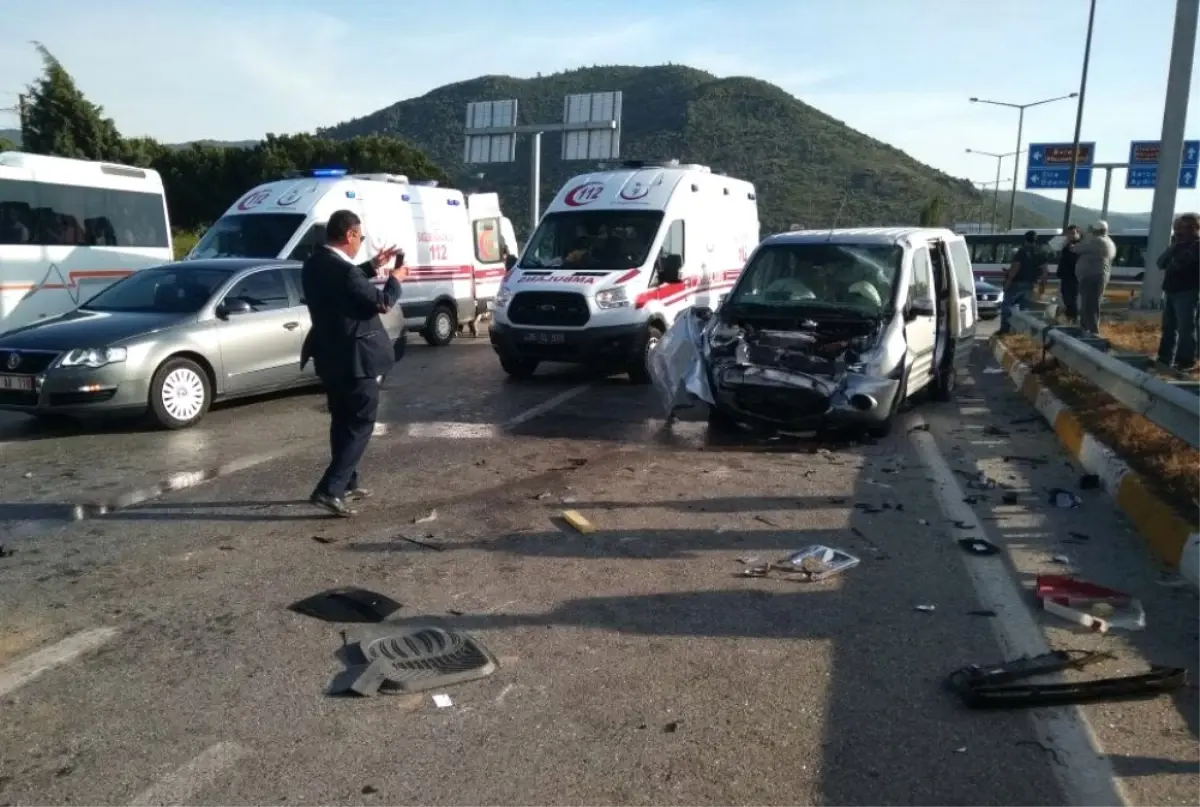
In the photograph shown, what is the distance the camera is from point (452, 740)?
3564 millimetres

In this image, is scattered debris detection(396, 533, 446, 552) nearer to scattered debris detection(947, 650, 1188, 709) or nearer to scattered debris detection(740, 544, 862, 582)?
scattered debris detection(740, 544, 862, 582)

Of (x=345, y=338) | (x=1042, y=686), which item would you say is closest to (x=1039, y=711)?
(x=1042, y=686)

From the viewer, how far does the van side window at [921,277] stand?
9.69m

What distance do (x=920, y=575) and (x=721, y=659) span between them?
1.66 meters

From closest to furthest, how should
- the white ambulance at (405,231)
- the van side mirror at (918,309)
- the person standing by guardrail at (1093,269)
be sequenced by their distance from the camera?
the van side mirror at (918,309) → the white ambulance at (405,231) → the person standing by guardrail at (1093,269)

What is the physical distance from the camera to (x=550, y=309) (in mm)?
11750

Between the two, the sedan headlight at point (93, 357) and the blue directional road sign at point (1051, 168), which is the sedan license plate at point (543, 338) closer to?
the sedan headlight at point (93, 357)

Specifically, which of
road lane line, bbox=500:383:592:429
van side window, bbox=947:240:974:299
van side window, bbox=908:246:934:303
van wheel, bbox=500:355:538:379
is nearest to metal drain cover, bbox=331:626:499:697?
road lane line, bbox=500:383:592:429

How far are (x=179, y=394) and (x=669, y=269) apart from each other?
19.2ft

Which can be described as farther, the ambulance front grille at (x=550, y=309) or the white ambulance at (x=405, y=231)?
the white ambulance at (x=405, y=231)

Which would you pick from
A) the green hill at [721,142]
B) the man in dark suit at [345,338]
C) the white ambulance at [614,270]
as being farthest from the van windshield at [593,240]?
the green hill at [721,142]

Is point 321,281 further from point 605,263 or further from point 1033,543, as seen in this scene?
point 605,263

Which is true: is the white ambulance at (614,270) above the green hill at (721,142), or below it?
below

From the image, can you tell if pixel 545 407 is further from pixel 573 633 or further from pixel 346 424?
pixel 573 633
